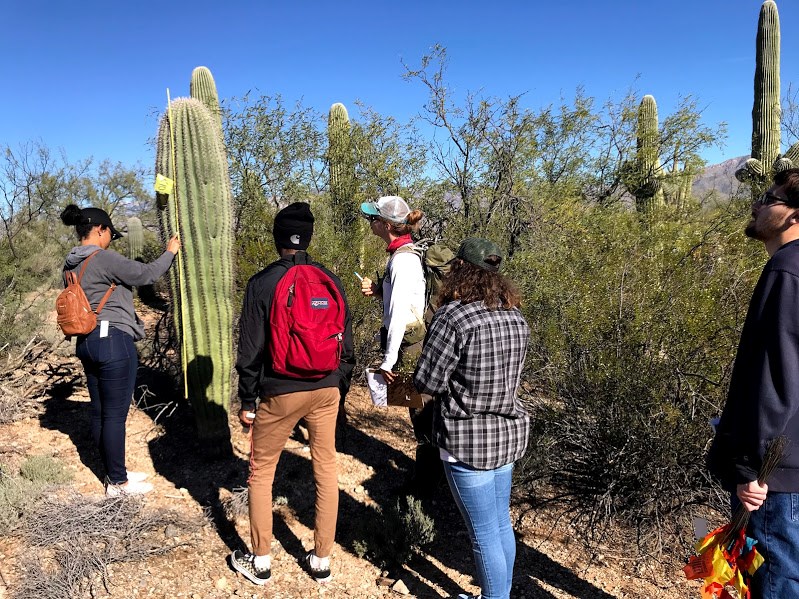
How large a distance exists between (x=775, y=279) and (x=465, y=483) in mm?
1218

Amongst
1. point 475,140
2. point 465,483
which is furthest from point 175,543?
point 475,140

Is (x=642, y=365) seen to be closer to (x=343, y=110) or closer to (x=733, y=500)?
(x=733, y=500)

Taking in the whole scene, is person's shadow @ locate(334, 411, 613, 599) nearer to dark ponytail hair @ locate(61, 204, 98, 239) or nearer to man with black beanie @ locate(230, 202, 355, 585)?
man with black beanie @ locate(230, 202, 355, 585)

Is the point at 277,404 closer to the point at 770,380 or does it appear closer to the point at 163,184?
the point at 770,380

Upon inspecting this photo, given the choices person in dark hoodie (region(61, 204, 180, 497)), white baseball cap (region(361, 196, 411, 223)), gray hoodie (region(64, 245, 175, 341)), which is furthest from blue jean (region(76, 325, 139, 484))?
white baseball cap (region(361, 196, 411, 223))

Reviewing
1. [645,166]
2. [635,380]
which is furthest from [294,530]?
[645,166]

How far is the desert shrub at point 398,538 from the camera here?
2916mm

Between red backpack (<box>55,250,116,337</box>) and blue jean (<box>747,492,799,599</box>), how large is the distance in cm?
327

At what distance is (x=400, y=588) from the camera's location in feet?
9.04

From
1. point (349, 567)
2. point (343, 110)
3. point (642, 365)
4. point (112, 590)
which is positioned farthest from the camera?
point (343, 110)

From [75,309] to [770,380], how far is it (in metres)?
3.25

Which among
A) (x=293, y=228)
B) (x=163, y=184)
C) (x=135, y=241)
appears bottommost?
(x=135, y=241)

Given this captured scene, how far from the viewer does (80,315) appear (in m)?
3.20

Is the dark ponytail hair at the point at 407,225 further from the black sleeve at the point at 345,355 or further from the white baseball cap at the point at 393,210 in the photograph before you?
the black sleeve at the point at 345,355
